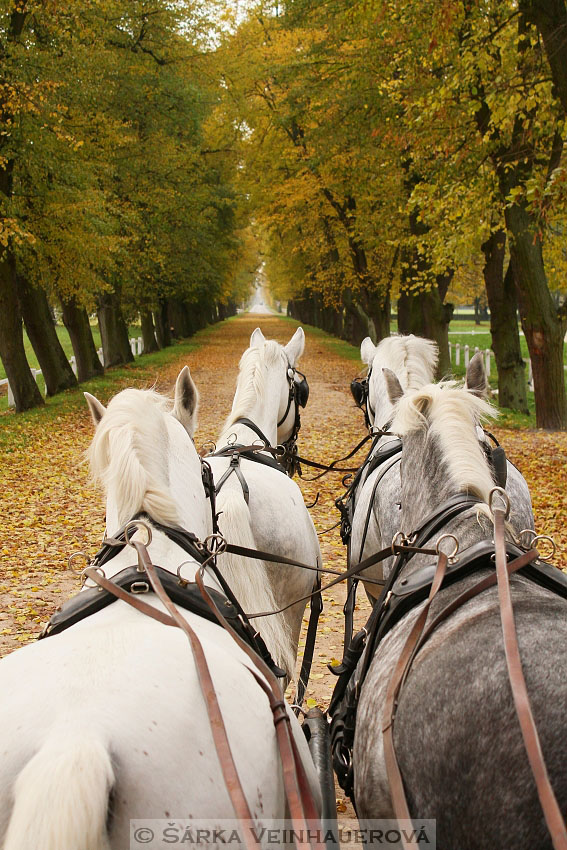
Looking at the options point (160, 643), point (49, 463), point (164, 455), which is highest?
point (164, 455)

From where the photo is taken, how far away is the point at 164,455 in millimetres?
2604

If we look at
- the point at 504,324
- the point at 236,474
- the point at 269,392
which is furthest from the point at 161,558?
the point at 504,324

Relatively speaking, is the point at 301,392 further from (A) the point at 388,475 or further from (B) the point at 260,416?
(A) the point at 388,475

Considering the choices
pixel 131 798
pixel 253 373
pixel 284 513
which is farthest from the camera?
pixel 253 373

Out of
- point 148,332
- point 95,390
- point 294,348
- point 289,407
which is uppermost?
point 148,332

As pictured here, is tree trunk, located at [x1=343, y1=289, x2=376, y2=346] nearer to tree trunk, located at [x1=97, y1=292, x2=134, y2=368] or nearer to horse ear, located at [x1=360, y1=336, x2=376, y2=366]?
tree trunk, located at [x1=97, y1=292, x2=134, y2=368]

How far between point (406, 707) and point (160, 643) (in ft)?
2.19

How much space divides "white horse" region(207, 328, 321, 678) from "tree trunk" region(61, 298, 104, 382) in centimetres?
1728

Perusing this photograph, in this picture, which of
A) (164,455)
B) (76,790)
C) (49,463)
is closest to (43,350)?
(49,463)

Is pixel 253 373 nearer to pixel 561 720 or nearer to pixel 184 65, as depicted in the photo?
pixel 561 720

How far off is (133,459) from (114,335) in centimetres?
2494

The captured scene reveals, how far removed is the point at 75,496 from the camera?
1024 cm

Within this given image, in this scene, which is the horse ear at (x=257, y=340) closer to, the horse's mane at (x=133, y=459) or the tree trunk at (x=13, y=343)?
the horse's mane at (x=133, y=459)

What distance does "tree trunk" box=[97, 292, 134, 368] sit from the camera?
25656 millimetres
